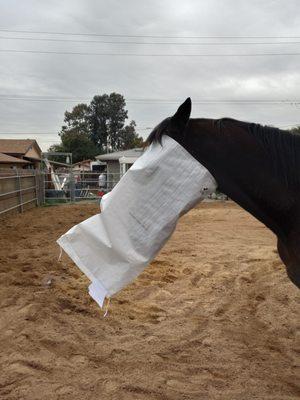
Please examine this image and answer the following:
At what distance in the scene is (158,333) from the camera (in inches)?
155

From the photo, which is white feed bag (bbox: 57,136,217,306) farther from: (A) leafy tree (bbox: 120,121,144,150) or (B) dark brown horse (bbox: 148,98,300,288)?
(A) leafy tree (bbox: 120,121,144,150)

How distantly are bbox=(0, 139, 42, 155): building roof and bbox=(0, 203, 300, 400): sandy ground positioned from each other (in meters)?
30.7

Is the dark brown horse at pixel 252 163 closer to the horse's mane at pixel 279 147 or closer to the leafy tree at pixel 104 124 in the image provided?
the horse's mane at pixel 279 147

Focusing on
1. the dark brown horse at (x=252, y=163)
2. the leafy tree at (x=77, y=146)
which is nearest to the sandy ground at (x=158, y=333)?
the dark brown horse at (x=252, y=163)

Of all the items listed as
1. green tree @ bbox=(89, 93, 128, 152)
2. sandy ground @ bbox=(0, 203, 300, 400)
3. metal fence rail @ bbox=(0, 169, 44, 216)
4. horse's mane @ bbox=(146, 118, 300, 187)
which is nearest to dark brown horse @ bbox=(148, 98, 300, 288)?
horse's mane @ bbox=(146, 118, 300, 187)

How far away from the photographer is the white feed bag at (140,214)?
216cm

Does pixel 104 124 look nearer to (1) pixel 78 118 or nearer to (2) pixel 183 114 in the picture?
(1) pixel 78 118

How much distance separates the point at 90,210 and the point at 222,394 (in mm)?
12719

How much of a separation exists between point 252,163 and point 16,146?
37523 mm

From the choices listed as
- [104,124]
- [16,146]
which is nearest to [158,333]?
[16,146]

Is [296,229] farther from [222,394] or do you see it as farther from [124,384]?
[124,384]

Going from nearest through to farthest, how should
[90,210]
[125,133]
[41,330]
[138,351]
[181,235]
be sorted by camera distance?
[138,351], [41,330], [181,235], [90,210], [125,133]

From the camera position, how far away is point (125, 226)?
7.29ft

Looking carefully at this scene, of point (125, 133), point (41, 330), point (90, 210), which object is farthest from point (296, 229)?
point (125, 133)
